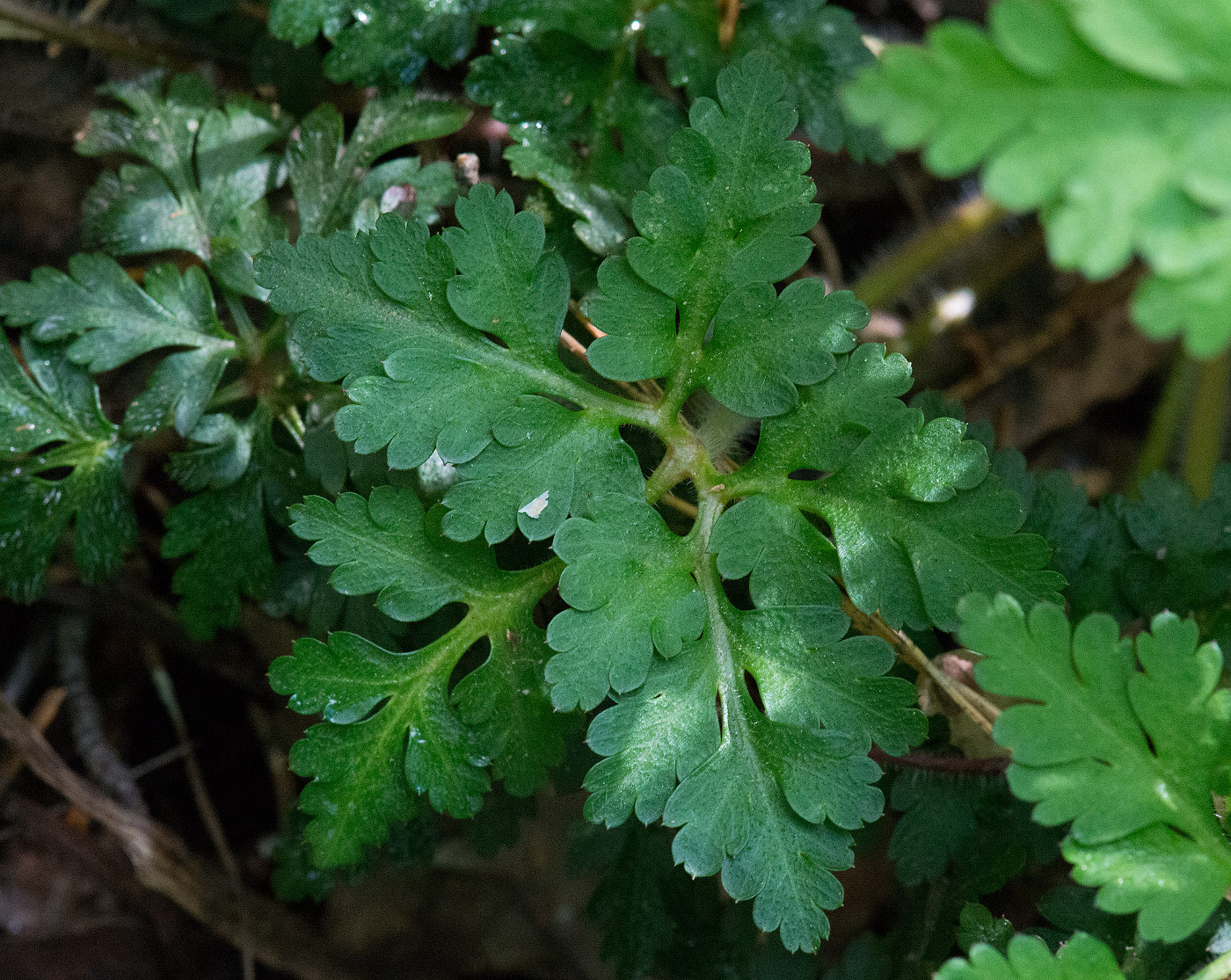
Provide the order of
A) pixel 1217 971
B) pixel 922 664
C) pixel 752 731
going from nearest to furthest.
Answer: pixel 1217 971, pixel 752 731, pixel 922 664

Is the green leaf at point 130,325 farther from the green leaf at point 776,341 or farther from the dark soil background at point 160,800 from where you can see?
the green leaf at point 776,341

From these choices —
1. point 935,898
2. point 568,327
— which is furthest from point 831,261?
point 935,898

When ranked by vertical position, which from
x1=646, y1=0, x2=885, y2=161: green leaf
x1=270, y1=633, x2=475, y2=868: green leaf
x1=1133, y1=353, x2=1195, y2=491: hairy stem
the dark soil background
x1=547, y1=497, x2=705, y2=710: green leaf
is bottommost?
the dark soil background

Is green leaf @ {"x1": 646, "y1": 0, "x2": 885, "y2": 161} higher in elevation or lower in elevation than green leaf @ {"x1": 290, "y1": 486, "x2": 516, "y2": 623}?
higher

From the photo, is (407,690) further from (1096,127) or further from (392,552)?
(1096,127)

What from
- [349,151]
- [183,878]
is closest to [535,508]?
[349,151]

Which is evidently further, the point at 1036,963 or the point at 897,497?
the point at 897,497

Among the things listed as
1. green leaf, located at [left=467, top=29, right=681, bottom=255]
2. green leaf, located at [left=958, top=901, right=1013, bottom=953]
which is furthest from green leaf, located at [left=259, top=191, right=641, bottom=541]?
green leaf, located at [left=958, top=901, right=1013, bottom=953]

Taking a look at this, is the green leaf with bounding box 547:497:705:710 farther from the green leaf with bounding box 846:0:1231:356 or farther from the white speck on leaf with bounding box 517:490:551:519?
the green leaf with bounding box 846:0:1231:356
